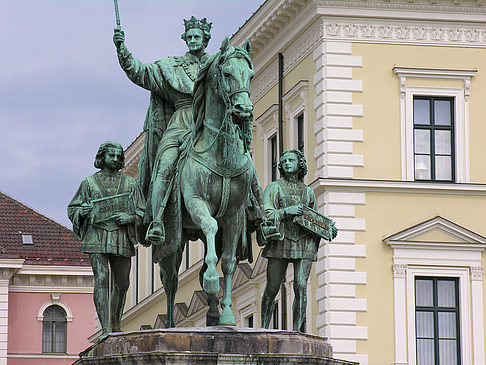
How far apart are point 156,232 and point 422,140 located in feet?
76.1

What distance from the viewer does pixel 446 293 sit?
40781 millimetres

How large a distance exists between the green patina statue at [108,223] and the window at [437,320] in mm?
20607

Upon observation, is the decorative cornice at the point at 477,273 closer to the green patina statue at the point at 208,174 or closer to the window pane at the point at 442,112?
the window pane at the point at 442,112

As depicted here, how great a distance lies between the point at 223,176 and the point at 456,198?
75.3ft

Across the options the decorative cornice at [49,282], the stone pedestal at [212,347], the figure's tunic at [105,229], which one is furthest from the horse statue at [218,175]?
the decorative cornice at [49,282]

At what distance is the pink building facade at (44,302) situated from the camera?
6981cm

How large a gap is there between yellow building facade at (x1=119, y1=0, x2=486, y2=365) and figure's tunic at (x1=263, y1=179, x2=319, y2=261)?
1941 cm

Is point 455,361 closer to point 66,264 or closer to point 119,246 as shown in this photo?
point 119,246

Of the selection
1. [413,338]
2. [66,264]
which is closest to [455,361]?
[413,338]

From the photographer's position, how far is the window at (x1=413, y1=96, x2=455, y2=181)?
41469 mm

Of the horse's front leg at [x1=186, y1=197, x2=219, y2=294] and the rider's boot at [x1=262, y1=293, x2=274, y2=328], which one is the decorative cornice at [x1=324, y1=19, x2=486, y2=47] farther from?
the horse's front leg at [x1=186, y1=197, x2=219, y2=294]

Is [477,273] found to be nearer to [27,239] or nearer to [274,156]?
[274,156]

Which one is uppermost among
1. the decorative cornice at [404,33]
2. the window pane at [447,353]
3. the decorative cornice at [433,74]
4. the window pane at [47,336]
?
the decorative cornice at [404,33]

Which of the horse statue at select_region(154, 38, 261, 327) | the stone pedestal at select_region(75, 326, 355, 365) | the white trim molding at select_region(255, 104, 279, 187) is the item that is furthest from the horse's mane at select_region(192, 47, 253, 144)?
the white trim molding at select_region(255, 104, 279, 187)
